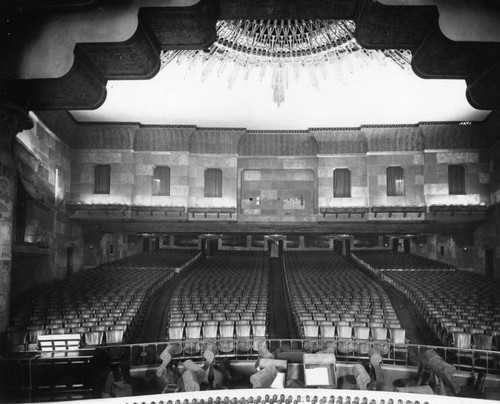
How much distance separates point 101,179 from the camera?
20.3 meters

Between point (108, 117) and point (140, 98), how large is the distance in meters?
2.83

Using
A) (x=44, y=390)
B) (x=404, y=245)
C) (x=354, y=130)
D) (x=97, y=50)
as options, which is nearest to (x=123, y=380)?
(x=44, y=390)

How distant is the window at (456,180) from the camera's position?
20078 millimetres

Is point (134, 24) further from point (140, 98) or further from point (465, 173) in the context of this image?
point (465, 173)

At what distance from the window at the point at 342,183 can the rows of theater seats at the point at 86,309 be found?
9.18 meters

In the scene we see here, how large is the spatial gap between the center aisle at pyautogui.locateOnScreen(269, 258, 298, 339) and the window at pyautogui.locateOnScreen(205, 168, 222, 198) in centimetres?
475

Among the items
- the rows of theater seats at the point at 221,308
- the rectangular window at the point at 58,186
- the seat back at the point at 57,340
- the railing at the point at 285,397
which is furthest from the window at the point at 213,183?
the railing at the point at 285,397

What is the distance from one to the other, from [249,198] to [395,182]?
687 cm

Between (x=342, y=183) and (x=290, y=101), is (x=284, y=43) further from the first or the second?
(x=342, y=183)

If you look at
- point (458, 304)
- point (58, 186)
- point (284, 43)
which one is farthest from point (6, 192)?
point (458, 304)

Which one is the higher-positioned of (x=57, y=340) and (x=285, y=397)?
(x=57, y=340)

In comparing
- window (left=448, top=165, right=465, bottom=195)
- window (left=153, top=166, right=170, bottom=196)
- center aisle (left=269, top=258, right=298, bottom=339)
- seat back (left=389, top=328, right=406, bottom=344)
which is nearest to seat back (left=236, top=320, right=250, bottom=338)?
center aisle (left=269, top=258, right=298, bottom=339)

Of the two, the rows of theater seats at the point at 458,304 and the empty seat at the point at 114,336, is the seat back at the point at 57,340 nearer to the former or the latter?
the empty seat at the point at 114,336

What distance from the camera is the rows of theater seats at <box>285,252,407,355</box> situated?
8969 mm
